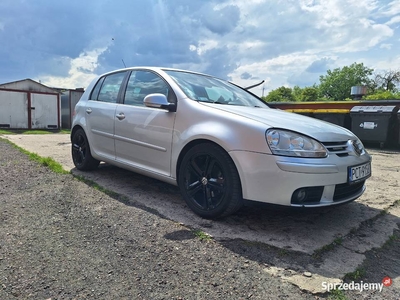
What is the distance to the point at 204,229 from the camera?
2613mm

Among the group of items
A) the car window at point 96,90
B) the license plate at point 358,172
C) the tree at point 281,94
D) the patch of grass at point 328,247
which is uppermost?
the tree at point 281,94

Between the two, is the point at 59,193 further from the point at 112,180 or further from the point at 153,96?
the point at 153,96

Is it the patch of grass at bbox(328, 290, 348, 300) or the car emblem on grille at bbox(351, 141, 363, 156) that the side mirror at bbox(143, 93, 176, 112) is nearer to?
the car emblem on grille at bbox(351, 141, 363, 156)

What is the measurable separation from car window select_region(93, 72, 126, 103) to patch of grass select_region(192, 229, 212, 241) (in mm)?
2169

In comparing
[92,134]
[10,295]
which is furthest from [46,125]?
[10,295]

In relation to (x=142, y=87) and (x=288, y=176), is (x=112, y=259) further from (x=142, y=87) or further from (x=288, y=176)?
(x=142, y=87)

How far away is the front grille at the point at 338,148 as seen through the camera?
2531 millimetres

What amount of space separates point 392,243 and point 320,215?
0.66 metres

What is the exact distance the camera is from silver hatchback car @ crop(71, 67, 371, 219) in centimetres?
242

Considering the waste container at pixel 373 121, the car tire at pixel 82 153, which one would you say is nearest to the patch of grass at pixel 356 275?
the car tire at pixel 82 153

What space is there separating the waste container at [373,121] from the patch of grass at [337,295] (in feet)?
27.4

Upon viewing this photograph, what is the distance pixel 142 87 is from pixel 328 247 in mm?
2579

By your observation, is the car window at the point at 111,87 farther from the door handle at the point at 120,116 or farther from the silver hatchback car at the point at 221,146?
the door handle at the point at 120,116

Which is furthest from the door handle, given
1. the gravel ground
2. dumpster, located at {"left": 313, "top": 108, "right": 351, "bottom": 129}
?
dumpster, located at {"left": 313, "top": 108, "right": 351, "bottom": 129}
